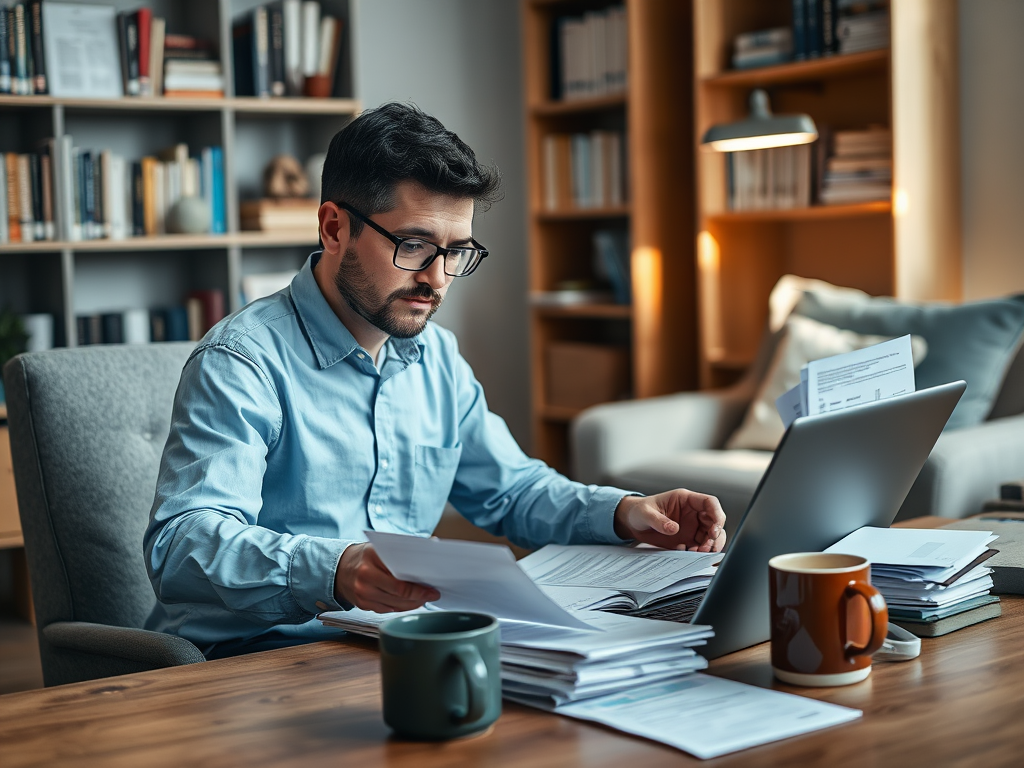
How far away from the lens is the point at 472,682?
0.82 meters

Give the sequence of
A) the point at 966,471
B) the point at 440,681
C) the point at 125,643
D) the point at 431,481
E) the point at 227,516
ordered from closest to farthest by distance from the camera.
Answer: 1. the point at 440,681
2. the point at 227,516
3. the point at 125,643
4. the point at 431,481
5. the point at 966,471

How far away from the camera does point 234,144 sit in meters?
4.14

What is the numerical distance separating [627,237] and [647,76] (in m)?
0.69

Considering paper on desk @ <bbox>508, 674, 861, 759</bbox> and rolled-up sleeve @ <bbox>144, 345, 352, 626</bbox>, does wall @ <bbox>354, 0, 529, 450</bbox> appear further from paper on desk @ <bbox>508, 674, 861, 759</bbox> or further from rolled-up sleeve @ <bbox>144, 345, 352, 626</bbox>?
paper on desk @ <bbox>508, 674, 861, 759</bbox>

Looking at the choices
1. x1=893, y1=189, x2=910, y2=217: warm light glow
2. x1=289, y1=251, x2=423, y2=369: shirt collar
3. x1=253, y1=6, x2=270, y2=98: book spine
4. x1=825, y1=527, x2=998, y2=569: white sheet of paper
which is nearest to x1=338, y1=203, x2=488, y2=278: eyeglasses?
x1=289, y1=251, x2=423, y2=369: shirt collar

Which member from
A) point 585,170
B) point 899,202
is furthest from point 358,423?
point 585,170

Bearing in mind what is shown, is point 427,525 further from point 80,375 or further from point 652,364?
point 652,364

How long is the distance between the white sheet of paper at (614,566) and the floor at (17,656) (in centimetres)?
181

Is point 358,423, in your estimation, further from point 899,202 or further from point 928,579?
point 899,202

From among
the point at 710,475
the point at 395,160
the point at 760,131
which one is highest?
the point at 760,131

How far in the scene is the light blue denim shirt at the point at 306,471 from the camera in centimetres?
Answer: 116

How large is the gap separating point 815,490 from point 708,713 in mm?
224

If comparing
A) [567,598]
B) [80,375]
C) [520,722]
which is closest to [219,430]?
[80,375]

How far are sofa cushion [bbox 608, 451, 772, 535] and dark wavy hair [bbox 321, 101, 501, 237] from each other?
1623mm
